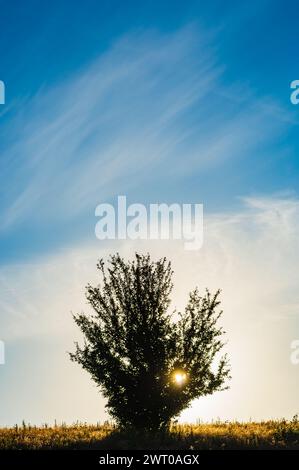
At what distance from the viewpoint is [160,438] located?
67.9 feet

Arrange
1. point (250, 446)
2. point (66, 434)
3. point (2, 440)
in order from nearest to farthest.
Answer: point (250, 446) < point (2, 440) < point (66, 434)

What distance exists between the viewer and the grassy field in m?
19.4

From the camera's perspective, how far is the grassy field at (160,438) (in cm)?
1944
